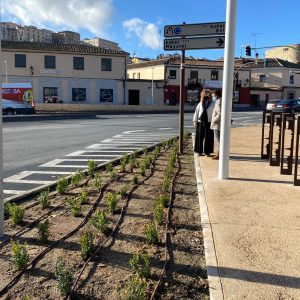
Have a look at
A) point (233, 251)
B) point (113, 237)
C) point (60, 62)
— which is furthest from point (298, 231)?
point (60, 62)

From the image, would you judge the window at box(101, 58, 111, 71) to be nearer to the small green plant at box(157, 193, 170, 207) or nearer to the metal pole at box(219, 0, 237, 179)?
the metal pole at box(219, 0, 237, 179)

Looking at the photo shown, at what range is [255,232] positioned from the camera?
4.75 m

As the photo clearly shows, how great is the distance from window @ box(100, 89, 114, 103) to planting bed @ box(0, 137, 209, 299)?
4868 centimetres

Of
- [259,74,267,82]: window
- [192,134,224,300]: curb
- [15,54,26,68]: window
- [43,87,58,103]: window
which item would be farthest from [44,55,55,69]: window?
[192,134,224,300]: curb

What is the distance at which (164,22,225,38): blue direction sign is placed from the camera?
9.56 meters

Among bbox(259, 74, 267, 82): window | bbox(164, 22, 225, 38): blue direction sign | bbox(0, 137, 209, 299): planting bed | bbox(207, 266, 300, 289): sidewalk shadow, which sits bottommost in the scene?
bbox(0, 137, 209, 299): planting bed

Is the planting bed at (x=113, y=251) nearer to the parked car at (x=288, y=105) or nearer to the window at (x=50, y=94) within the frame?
the parked car at (x=288, y=105)

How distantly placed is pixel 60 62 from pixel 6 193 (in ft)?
159

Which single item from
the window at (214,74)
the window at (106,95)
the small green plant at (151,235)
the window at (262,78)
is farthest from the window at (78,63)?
the small green plant at (151,235)

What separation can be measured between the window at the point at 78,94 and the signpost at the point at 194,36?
44.6 metres

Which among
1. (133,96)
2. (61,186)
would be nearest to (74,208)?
(61,186)

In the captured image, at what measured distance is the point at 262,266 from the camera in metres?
3.83

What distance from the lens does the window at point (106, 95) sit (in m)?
54.8

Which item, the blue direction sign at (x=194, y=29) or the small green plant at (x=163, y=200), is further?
the blue direction sign at (x=194, y=29)
